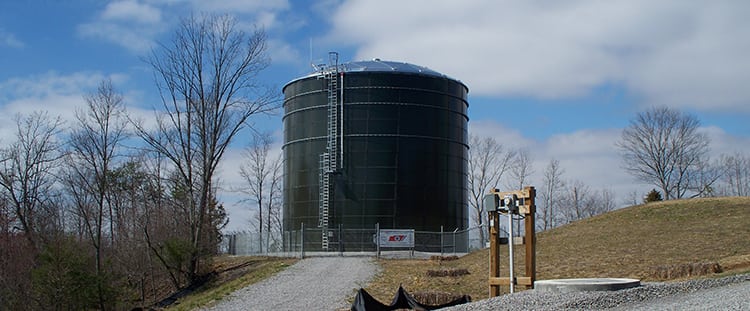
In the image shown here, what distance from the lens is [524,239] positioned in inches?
693

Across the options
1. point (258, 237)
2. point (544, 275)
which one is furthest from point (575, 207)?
point (544, 275)

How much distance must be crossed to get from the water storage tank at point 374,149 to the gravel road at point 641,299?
20.9 m

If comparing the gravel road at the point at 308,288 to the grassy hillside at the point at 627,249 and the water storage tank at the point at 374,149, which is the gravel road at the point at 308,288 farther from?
the water storage tank at the point at 374,149

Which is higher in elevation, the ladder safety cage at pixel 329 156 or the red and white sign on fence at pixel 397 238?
the ladder safety cage at pixel 329 156

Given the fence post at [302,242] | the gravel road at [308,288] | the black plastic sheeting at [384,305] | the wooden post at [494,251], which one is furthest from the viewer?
the fence post at [302,242]

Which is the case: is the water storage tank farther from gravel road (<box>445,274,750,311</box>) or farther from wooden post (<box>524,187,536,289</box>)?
gravel road (<box>445,274,750,311</box>)

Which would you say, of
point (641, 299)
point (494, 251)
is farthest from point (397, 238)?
point (641, 299)

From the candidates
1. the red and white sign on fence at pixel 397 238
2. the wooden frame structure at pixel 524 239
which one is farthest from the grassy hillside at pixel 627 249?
the red and white sign on fence at pixel 397 238

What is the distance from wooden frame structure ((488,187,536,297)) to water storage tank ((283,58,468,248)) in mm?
17934

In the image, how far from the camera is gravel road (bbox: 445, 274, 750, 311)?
12.5 meters

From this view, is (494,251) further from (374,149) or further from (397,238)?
(374,149)

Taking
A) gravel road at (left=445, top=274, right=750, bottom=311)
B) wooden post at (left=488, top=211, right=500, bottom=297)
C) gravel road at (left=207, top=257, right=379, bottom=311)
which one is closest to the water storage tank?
gravel road at (left=207, top=257, right=379, bottom=311)

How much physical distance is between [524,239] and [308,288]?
8420mm

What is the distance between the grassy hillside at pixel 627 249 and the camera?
2262 cm
